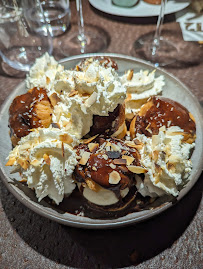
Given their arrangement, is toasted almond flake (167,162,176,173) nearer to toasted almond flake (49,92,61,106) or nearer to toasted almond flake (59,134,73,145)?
toasted almond flake (59,134,73,145)

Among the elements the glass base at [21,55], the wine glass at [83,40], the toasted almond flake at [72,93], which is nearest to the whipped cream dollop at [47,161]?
the toasted almond flake at [72,93]

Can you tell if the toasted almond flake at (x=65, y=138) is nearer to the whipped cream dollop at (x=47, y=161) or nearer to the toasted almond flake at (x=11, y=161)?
the whipped cream dollop at (x=47, y=161)

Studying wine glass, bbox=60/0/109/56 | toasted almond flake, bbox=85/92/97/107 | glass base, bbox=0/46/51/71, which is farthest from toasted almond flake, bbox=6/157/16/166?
wine glass, bbox=60/0/109/56

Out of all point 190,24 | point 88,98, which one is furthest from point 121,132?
point 190,24

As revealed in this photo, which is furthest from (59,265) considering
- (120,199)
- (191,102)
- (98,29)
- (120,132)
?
(98,29)

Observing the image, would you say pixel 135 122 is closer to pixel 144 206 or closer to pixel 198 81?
pixel 144 206

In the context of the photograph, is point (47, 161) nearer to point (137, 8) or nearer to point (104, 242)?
point (104, 242)

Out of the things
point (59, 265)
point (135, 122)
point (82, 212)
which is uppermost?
point (135, 122)
